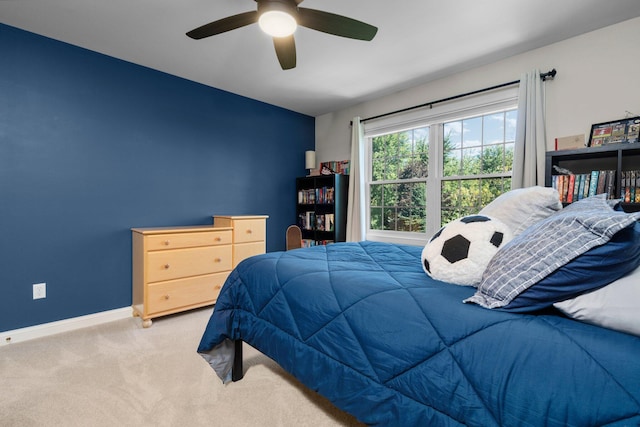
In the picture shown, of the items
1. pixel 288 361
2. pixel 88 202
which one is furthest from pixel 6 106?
pixel 288 361

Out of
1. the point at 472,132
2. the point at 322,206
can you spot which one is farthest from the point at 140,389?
the point at 472,132

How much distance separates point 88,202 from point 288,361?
98.0 inches

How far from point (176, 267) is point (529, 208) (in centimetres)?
272

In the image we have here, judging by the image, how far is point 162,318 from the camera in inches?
109

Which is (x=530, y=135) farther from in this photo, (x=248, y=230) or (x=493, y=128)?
(x=248, y=230)

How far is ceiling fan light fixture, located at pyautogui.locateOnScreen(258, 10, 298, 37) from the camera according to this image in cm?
170

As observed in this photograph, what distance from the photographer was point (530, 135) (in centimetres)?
256

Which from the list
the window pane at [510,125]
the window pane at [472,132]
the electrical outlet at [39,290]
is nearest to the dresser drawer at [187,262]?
the electrical outlet at [39,290]

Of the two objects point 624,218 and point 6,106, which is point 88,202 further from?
point 624,218

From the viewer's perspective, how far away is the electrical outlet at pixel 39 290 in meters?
2.43

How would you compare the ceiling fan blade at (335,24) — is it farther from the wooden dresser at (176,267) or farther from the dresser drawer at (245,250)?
the dresser drawer at (245,250)

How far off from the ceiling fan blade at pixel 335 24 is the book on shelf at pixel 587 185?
70.1 inches

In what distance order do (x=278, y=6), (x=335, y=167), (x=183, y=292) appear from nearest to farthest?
(x=278, y=6), (x=183, y=292), (x=335, y=167)

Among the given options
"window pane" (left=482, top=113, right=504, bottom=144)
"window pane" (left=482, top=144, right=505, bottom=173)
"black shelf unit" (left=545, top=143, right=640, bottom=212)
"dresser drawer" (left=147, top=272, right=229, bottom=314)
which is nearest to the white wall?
"black shelf unit" (left=545, top=143, right=640, bottom=212)
